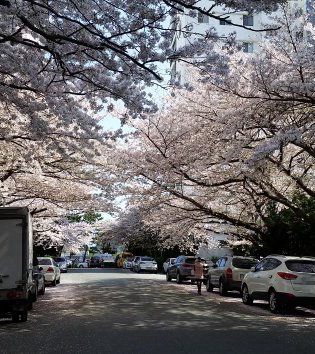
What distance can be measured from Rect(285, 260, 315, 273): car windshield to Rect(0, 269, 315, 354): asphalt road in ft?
4.34

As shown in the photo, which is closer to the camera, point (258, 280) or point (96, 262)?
point (258, 280)

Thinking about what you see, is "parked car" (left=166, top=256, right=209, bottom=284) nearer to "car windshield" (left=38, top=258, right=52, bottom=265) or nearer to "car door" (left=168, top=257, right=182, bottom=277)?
"car door" (left=168, top=257, right=182, bottom=277)

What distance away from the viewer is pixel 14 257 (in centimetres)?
1263

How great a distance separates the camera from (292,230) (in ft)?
76.0

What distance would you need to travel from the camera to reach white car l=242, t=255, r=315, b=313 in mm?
15047

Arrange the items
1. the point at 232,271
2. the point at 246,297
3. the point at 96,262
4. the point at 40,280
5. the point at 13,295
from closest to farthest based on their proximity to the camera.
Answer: the point at 13,295
the point at 246,297
the point at 40,280
the point at 232,271
the point at 96,262

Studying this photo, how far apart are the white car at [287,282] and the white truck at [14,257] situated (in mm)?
7272

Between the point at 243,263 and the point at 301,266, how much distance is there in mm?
7033

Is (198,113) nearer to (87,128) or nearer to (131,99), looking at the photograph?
(87,128)

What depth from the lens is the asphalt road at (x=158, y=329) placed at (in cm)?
915

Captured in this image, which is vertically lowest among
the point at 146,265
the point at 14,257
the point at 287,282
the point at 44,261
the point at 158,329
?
the point at 158,329

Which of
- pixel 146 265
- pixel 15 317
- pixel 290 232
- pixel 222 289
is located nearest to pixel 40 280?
pixel 222 289

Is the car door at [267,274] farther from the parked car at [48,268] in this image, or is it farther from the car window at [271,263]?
the parked car at [48,268]

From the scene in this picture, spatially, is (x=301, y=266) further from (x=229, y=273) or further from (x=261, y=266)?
(x=229, y=273)
